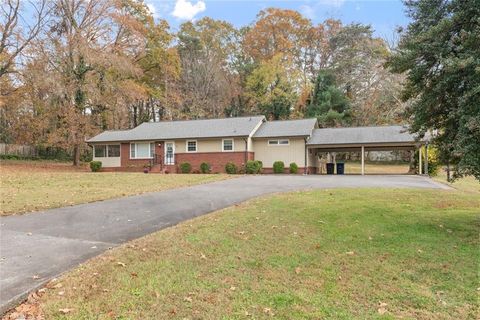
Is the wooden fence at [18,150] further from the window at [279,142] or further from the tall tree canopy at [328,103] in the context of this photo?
the tall tree canopy at [328,103]

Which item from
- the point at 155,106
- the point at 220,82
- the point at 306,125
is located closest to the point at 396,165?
the point at 306,125

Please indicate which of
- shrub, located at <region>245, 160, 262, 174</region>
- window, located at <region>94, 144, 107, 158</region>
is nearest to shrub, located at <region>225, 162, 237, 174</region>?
shrub, located at <region>245, 160, 262, 174</region>

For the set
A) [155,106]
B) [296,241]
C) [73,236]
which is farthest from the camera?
[155,106]

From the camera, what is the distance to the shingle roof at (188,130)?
27094mm

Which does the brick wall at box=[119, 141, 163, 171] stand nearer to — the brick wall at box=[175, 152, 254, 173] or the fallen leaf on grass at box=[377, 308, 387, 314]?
the brick wall at box=[175, 152, 254, 173]

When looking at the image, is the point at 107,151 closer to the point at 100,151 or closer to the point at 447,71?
the point at 100,151

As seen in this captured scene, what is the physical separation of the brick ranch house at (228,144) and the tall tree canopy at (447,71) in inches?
671

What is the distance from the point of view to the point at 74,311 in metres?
3.93

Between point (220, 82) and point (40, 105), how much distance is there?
18857 millimetres

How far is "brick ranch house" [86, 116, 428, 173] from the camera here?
83.9 feet

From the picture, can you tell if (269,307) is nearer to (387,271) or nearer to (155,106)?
(387,271)

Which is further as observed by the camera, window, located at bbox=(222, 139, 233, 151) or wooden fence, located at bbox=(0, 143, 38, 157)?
wooden fence, located at bbox=(0, 143, 38, 157)

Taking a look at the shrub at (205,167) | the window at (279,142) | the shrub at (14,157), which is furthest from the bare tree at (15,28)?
the window at (279,142)

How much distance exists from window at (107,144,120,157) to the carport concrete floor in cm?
1843
